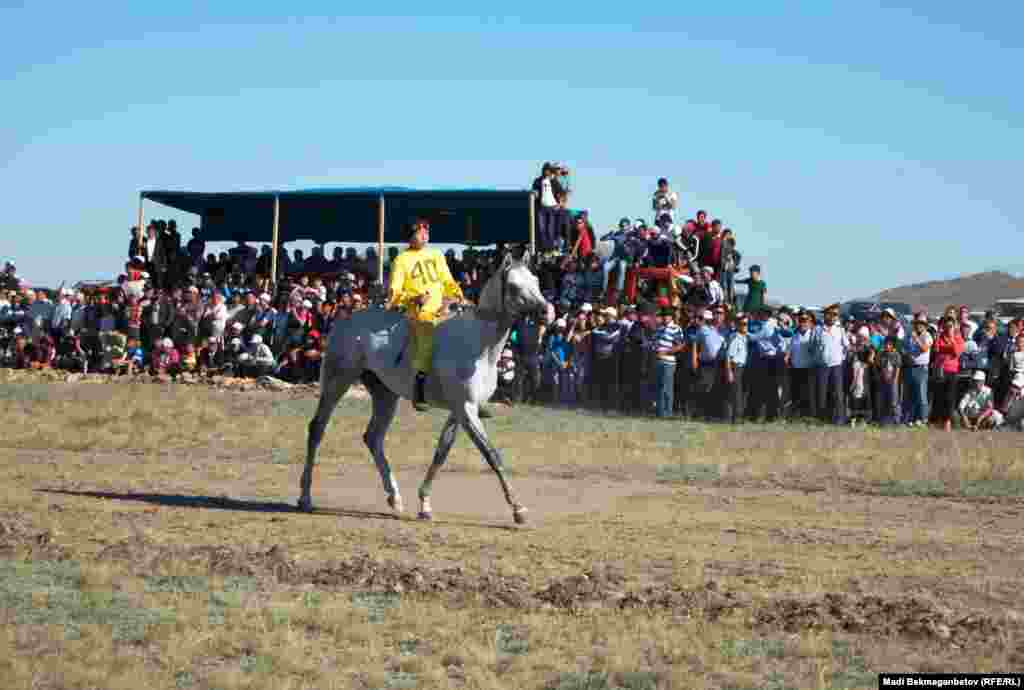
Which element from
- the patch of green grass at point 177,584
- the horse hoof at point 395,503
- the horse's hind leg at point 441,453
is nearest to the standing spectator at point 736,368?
the horse hoof at point 395,503

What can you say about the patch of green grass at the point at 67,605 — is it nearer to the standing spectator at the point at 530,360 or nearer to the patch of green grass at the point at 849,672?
the patch of green grass at the point at 849,672

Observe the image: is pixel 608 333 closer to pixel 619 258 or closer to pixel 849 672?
pixel 619 258

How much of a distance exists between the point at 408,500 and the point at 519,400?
39.1 ft

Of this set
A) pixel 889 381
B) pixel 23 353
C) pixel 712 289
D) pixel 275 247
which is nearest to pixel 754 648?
pixel 889 381

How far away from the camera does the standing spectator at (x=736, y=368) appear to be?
24.1 metres

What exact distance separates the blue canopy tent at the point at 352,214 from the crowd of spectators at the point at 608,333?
3.37 ft

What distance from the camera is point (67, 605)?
30.9 ft

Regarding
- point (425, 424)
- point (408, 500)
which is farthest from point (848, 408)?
point (408, 500)

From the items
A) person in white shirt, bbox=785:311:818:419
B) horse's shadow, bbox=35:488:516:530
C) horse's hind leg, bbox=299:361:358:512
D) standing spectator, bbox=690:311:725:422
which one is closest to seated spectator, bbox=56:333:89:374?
standing spectator, bbox=690:311:725:422

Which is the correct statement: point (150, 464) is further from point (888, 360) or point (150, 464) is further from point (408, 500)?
point (888, 360)

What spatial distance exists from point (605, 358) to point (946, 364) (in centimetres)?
601

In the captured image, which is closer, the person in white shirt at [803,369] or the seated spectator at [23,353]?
the person in white shirt at [803,369]

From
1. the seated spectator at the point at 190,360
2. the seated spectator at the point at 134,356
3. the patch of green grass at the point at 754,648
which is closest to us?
the patch of green grass at the point at 754,648

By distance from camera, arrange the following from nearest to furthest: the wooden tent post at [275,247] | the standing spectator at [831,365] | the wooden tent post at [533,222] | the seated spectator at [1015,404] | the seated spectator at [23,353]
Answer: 1. the seated spectator at [1015,404]
2. the standing spectator at [831,365]
3. the wooden tent post at [533,222]
4. the wooden tent post at [275,247]
5. the seated spectator at [23,353]
